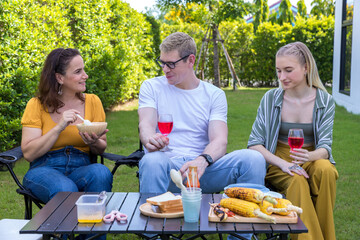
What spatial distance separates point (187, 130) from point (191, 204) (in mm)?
1302

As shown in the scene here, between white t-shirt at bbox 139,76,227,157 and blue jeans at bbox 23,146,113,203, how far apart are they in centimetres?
55

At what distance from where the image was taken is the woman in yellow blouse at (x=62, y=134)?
121 inches

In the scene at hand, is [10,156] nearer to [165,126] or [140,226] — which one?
[165,126]

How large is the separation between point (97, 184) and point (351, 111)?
8604 mm

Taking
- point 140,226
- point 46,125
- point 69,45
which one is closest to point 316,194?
point 140,226

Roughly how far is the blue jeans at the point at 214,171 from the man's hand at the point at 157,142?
0.06m

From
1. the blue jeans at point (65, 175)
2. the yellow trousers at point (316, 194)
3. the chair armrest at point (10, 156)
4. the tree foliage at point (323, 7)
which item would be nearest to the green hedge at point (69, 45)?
the chair armrest at point (10, 156)

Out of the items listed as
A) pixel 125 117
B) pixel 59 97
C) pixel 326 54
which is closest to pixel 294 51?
pixel 59 97

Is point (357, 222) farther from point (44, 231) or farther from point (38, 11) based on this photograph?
point (38, 11)

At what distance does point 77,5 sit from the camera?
8.01m

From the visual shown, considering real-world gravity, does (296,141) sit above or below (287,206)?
above

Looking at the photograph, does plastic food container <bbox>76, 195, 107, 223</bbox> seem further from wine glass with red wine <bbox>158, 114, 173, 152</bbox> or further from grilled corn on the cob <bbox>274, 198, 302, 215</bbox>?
wine glass with red wine <bbox>158, 114, 173, 152</bbox>

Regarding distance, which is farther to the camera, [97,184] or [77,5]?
[77,5]

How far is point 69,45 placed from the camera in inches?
286
